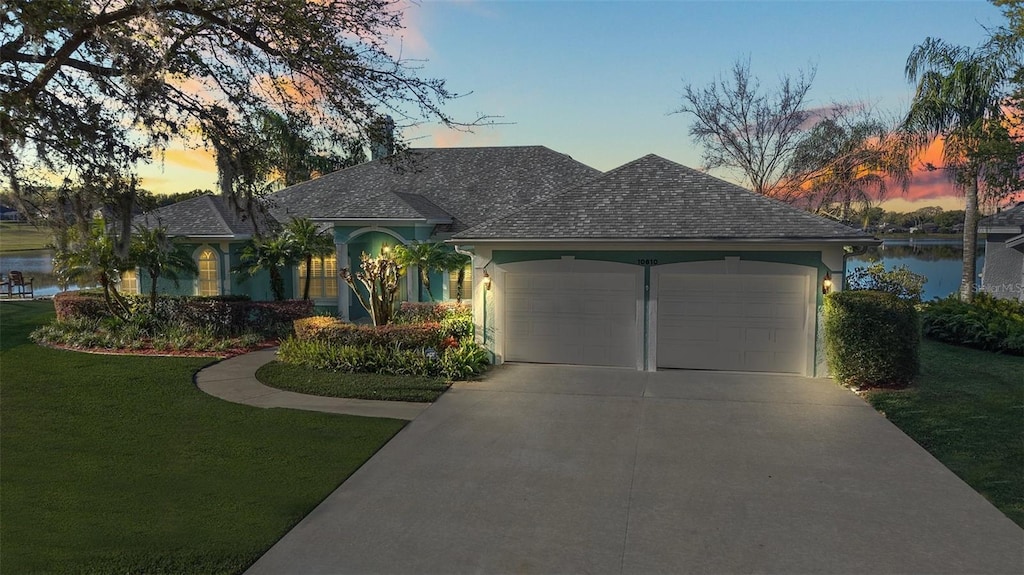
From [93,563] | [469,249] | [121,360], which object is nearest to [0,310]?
[121,360]

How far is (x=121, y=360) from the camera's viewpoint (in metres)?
13.9

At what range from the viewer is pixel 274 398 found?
10922 millimetres

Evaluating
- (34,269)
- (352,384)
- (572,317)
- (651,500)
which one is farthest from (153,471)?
(34,269)

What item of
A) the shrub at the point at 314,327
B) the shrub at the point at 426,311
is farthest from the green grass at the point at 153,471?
the shrub at the point at 426,311

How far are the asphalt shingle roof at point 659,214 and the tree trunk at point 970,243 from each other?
14551 millimetres

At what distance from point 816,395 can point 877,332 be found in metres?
1.64

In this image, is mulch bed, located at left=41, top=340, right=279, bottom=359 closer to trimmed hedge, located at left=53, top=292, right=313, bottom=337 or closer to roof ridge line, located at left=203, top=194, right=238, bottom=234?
trimmed hedge, located at left=53, top=292, right=313, bottom=337

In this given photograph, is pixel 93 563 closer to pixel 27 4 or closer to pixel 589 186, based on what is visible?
pixel 27 4

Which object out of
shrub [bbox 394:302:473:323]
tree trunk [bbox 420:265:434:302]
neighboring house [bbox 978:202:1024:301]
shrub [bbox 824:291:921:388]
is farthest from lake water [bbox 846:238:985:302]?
tree trunk [bbox 420:265:434:302]

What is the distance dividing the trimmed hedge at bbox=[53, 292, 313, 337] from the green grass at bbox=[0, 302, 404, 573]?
4.34m

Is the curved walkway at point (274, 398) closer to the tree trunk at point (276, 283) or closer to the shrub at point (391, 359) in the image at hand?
the shrub at point (391, 359)

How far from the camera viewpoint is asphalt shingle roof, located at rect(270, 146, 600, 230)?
19484mm

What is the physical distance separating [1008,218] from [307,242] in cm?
2440

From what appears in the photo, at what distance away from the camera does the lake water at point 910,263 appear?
25475 mm
